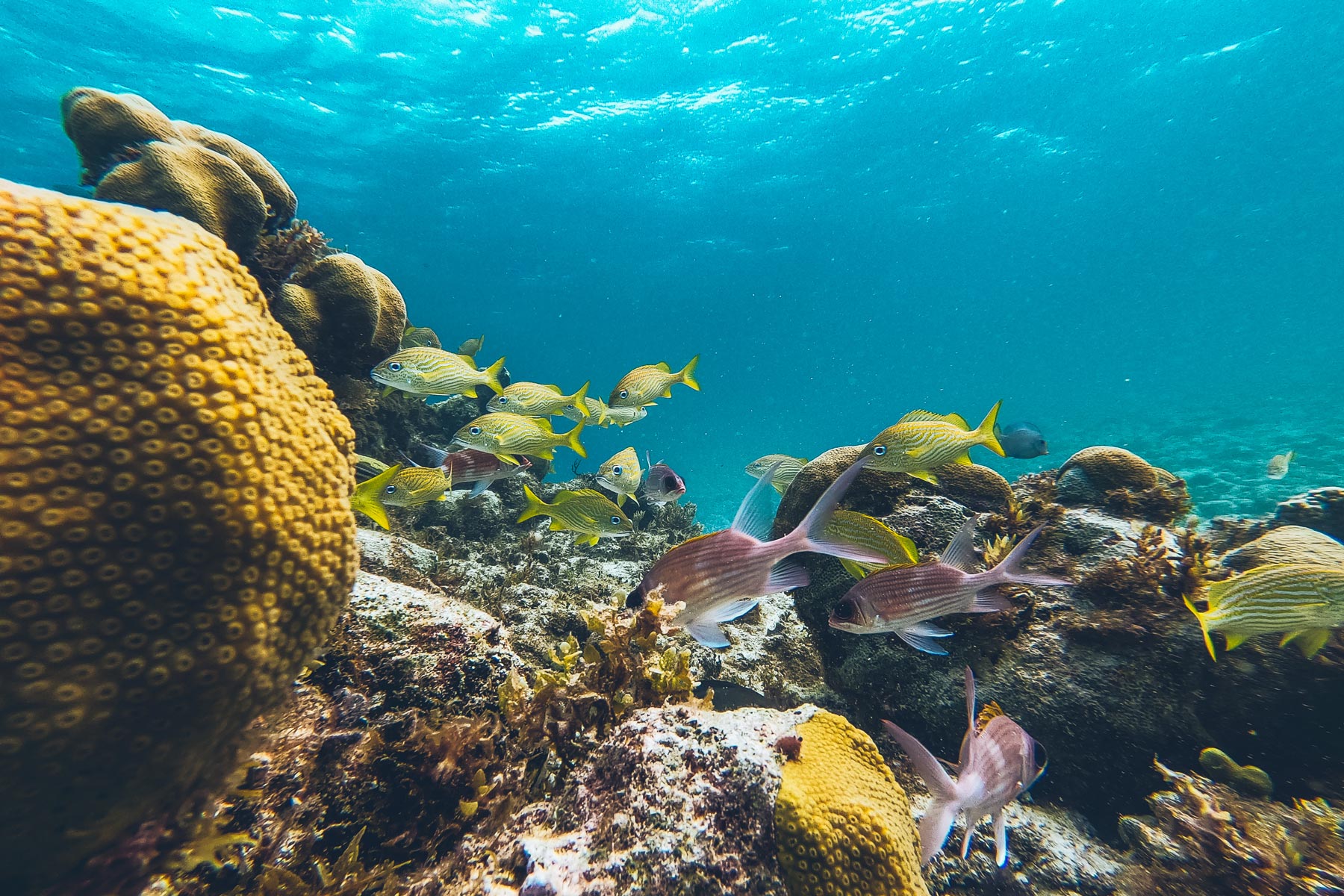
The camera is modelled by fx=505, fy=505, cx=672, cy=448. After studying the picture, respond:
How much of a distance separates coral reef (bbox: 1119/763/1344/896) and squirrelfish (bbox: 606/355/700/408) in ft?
16.5

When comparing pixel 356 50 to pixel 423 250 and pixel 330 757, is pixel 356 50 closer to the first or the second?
pixel 423 250

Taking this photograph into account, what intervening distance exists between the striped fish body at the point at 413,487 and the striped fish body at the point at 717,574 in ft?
9.38

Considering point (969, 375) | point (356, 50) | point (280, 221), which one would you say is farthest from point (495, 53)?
point (969, 375)

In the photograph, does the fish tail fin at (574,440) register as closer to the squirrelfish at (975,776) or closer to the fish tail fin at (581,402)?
the fish tail fin at (581,402)

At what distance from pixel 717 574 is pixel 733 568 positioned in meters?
0.10

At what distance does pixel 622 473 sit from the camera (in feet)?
19.9

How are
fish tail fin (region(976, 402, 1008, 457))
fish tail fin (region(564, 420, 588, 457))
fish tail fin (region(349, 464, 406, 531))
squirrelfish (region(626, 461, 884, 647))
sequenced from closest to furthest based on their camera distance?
squirrelfish (region(626, 461, 884, 647))
fish tail fin (region(349, 464, 406, 531))
fish tail fin (region(976, 402, 1008, 457))
fish tail fin (region(564, 420, 588, 457))

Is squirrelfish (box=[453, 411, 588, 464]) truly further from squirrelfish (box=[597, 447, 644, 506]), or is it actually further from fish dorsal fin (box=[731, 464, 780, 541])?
fish dorsal fin (box=[731, 464, 780, 541])

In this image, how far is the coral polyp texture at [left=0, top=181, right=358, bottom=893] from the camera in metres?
1.13

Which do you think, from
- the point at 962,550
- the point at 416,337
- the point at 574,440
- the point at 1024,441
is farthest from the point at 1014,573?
the point at 416,337

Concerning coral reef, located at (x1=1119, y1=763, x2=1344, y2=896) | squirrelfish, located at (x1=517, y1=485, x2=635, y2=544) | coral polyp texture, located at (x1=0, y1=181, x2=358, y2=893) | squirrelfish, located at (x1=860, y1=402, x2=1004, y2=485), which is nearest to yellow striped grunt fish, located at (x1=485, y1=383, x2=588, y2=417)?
squirrelfish, located at (x1=517, y1=485, x2=635, y2=544)

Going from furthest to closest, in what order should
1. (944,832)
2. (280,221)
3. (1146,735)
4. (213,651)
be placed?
1. (280,221)
2. (1146,735)
3. (944,832)
4. (213,651)

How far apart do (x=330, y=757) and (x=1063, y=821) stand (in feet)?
14.2

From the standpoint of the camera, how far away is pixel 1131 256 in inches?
2640
